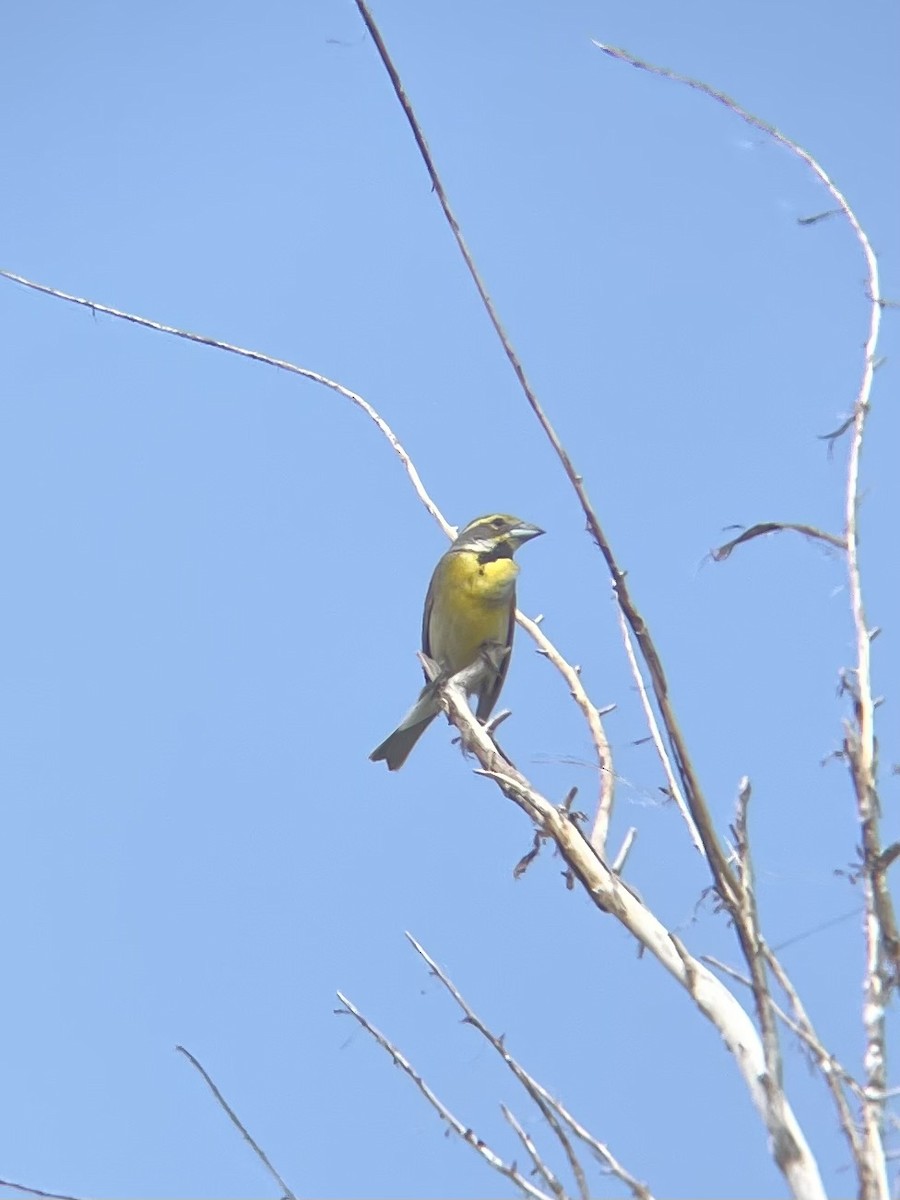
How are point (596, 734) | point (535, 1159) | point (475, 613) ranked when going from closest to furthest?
point (535, 1159), point (596, 734), point (475, 613)

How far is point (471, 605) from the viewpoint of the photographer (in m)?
6.49

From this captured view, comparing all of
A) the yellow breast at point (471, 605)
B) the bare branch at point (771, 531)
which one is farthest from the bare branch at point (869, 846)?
the yellow breast at point (471, 605)

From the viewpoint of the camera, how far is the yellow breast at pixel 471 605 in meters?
6.48

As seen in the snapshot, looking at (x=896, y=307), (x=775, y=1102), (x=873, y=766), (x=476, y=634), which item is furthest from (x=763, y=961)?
(x=476, y=634)

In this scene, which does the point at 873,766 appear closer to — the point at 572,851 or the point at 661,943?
the point at 661,943

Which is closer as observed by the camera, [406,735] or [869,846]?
[869,846]

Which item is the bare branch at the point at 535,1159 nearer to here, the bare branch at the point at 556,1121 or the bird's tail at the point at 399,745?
the bare branch at the point at 556,1121

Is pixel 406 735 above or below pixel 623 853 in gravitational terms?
below

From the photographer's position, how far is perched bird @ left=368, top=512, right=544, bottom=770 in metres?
6.48

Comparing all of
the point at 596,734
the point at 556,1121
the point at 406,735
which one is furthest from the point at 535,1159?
the point at 406,735

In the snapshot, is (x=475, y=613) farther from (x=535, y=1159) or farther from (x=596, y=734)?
(x=535, y=1159)

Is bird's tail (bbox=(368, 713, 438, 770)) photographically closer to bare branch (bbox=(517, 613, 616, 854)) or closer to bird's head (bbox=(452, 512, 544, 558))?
bird's head (bbox=(452, 512, 544, 558))

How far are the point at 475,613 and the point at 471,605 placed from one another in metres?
0.04

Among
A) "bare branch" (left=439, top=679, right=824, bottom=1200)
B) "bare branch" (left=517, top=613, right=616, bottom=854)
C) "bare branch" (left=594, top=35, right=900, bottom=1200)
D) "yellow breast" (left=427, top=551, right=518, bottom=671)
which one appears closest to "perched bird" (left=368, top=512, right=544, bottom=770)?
"yellow breast" (left=427, top=551, right=518, bottom=671)
